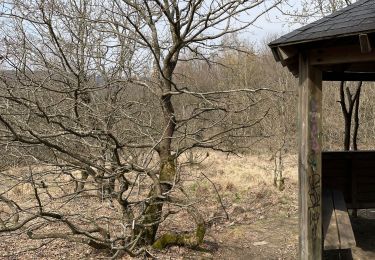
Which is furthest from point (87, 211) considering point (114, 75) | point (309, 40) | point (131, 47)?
point (309, 40)

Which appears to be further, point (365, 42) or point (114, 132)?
point (114, 132)

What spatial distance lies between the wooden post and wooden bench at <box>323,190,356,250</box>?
0.33 metres

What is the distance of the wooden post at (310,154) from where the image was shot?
494 centimetres

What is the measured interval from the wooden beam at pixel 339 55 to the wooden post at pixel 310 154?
112 mm

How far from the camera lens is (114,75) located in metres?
9.84

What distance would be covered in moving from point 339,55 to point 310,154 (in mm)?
1157

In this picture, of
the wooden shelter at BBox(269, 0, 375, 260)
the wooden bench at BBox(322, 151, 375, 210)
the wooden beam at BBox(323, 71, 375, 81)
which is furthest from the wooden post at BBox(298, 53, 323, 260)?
the wooden beam at BBox(323, 71, 375, 81)

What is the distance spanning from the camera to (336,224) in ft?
18.6

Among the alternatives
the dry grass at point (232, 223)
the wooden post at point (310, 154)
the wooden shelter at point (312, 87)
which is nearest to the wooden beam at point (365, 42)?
the wooden shelter at point (312, 87)

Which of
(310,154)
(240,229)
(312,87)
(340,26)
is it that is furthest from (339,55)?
(240,229)

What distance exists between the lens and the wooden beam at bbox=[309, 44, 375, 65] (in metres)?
4.50

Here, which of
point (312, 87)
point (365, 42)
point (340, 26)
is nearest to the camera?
point (365, 42)

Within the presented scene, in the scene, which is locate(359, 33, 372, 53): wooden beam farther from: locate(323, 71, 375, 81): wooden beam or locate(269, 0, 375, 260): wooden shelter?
locate(323, 71, 375, 81): wooden beam

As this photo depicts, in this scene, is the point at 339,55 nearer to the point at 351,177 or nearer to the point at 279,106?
the point at 351,177
